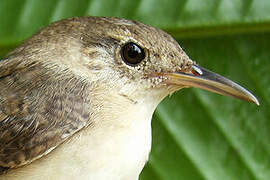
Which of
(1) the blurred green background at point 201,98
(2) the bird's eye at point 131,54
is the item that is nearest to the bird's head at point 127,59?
(2) the bird's eye at point 131,54

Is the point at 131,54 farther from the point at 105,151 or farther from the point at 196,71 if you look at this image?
the point at 105,151

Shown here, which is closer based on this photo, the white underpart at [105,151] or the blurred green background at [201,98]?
the white underpart at [105,151]

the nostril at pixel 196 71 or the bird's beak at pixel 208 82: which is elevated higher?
the nostril at pixel 196 71

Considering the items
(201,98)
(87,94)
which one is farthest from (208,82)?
(201,98)

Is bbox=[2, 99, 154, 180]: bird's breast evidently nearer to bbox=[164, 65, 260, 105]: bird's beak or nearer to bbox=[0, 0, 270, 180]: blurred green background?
bbox=[164, 65, 260, 105]: bird's beak

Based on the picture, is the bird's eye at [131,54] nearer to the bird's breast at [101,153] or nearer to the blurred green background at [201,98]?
the bird's breast at [101,153]

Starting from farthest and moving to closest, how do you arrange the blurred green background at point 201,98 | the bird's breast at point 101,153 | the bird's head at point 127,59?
the blurred green background at point 201,98, the bird's head at point 127,59, the bird's breast at point 101,153

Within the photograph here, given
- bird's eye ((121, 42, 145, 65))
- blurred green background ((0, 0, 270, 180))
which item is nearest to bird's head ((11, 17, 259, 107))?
bird's eye ((121, 42, 145, 65))

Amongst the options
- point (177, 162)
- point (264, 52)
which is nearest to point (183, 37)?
point (264, 52)
